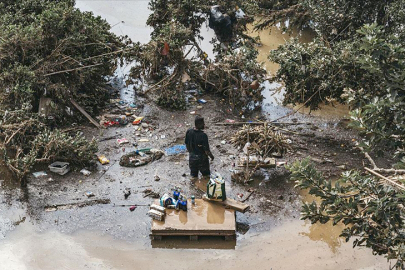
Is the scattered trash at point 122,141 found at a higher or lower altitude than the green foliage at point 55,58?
lower

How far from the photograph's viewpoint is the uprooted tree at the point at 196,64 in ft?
31.8

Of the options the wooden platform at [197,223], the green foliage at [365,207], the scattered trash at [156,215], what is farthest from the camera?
the scattered trash at [156,215]

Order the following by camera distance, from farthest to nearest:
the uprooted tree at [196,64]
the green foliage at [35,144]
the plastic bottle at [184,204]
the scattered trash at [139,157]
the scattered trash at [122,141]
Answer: the uprooted tree at [196,64] < the scattered trash at [122,141] < the scattered trash at [139,157] < the green foliage at [35,144] < the plastic bottle at [184,204]

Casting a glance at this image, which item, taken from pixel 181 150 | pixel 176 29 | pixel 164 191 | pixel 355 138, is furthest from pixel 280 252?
pixel 176 29

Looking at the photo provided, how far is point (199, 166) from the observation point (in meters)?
7.38

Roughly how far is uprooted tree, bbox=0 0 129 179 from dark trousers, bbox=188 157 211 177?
1737 mm

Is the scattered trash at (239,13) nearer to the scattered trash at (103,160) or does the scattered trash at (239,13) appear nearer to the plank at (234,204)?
the scattered trash at (103,160)

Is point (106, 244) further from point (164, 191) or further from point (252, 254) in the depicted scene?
point (252, 254)

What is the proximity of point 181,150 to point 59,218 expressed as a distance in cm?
252

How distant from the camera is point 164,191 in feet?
23.6

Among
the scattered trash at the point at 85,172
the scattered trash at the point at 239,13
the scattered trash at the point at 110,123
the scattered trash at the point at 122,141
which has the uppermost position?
the scattered trash at the point at 239,13

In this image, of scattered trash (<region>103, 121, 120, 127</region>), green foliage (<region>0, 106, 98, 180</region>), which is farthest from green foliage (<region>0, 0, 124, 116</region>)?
green foliage (<region>0, 106, 98, 180</region>)

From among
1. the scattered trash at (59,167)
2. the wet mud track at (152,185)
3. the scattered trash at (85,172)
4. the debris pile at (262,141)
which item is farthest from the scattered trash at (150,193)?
the debris pile at (262,141)

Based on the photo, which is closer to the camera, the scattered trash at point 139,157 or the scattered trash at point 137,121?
the scattered trash at point 139,157
